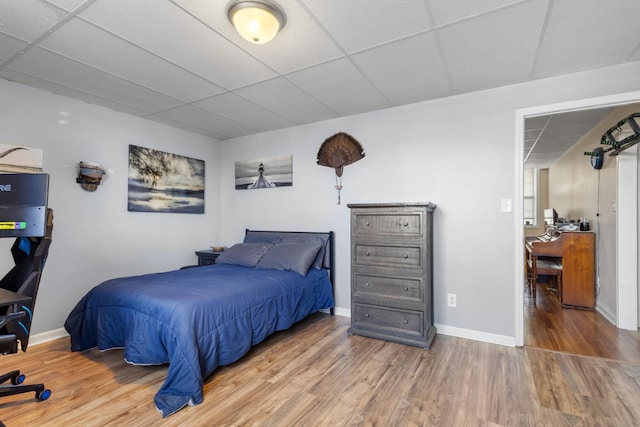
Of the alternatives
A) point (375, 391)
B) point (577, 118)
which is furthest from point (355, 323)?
point (577, 118)

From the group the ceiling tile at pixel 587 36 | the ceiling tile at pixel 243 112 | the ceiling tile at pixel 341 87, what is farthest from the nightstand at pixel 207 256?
the ceiling tile at pixel 587 36

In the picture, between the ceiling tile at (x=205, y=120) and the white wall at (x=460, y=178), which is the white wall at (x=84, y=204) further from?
the white wall at (x=460, y=178)

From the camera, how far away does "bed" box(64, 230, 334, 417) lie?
1.95 m

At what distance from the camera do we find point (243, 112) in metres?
3.46

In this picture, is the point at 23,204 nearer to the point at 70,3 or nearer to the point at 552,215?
the point at 70,3

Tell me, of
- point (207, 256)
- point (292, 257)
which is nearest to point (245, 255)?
point (292, 257)

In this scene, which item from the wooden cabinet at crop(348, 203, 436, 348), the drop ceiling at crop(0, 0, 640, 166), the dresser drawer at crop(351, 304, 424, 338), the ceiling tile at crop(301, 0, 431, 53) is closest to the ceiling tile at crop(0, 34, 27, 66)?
the drop ceiling at crop(0, 0, 640, 166)

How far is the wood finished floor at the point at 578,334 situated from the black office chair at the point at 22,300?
3.64m

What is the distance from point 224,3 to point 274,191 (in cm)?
262

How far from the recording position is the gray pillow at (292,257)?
328cm

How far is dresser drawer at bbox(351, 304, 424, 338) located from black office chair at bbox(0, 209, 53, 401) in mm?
2338

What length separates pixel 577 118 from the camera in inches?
143

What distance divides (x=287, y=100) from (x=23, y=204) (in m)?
2.20

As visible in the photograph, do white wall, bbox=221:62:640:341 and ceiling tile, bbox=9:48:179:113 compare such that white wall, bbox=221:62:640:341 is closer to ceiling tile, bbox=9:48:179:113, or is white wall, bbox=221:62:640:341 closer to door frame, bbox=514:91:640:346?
door frame, bbox=514:91:640:346
